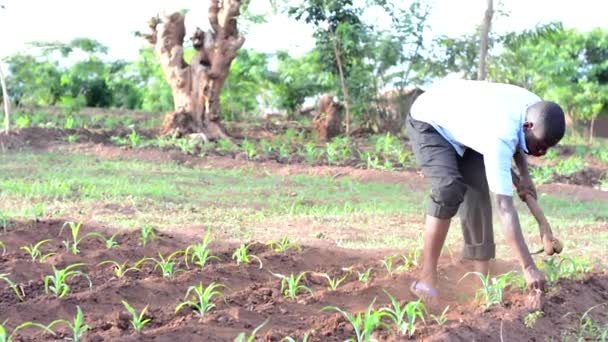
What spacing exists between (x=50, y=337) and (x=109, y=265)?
1398mm

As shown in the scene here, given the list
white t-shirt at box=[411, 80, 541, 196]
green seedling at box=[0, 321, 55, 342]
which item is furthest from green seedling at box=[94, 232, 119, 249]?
white t-shirt at box=[411, 80, 541, 196]

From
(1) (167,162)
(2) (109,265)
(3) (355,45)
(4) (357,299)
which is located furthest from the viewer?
(3) (355,45)

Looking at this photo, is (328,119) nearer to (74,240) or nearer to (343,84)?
(343,84)

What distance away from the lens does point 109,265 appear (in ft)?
17.2

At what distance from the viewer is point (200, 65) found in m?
13.0

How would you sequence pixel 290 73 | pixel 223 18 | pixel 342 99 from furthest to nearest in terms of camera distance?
pixel 290 73 → pixel 342 99 → pixel 223 18

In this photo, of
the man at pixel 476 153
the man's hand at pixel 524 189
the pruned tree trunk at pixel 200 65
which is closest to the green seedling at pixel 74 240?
the man at pixel 476 153

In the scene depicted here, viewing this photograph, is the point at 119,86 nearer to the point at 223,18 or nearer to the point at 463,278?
the point at 223,18

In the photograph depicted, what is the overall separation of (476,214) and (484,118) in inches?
33.9

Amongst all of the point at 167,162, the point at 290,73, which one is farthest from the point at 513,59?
the point at 167,162

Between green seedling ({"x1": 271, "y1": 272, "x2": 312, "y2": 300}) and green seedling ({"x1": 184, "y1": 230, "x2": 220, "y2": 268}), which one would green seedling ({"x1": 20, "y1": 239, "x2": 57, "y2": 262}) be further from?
green seedling ({"x1": 271, "y1": 272, "x2": 312, "y2": 300})

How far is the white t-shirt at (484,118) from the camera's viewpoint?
162 inches

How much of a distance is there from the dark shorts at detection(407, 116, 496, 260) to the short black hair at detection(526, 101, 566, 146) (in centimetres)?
56

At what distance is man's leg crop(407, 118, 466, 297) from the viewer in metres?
4.60
